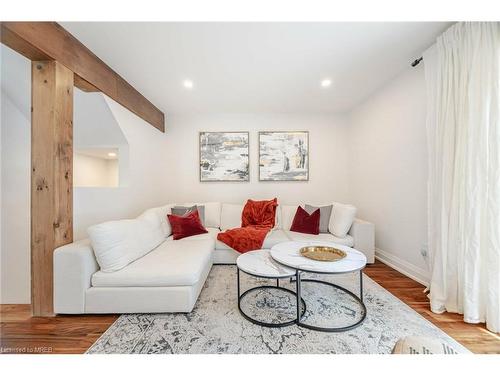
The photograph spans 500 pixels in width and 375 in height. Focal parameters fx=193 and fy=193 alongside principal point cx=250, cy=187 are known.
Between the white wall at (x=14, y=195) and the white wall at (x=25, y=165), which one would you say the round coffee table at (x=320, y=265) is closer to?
the white wall at (x=25, y=165)

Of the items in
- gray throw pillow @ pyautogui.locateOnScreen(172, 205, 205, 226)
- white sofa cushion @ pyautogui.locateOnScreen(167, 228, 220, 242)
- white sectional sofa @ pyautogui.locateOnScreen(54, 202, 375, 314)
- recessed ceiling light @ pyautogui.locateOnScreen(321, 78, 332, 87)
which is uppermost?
recessed ceiling light @ pyautogui.locateOnScreen(321, 78, 332, 87)

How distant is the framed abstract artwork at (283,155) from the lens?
3.50 metres

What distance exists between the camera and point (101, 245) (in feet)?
5.07

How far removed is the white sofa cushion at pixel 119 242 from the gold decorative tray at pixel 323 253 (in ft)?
5.03

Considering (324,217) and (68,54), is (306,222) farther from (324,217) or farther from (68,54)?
(68,54)

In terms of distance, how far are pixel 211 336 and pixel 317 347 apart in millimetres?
705

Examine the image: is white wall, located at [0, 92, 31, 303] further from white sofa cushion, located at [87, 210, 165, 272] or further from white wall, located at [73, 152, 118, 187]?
white sofa cushion, located at [87, 210, 165, 272]

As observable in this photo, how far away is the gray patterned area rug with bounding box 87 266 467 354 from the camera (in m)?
1.25

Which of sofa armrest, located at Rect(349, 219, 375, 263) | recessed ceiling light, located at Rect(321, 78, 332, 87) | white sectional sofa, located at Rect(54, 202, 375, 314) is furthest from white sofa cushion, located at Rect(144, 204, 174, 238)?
recessed ceiling light, located at Rect(321, 78, 332, 87)

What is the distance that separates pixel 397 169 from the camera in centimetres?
240

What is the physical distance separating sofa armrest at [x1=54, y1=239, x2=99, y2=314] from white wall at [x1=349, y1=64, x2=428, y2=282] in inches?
126

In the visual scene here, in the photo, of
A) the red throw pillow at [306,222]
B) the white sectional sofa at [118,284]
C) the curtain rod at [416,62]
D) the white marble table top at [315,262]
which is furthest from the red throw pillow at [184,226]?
the curtain rod at [416,62]

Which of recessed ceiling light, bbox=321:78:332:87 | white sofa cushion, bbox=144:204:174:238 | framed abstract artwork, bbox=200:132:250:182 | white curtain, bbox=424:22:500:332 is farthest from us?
framed abstract artwork, bbox=200:132:250:182
